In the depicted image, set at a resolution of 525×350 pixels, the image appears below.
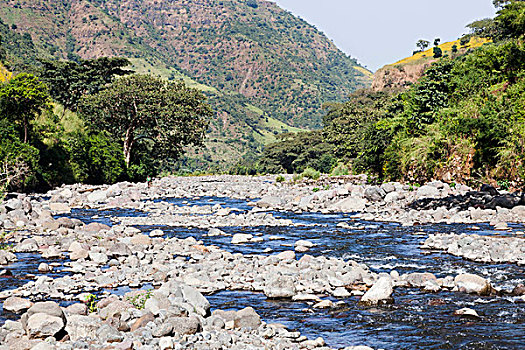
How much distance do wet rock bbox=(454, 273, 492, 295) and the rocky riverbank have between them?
0.02 m

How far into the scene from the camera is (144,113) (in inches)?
1852

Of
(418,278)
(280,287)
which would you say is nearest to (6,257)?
(280,287)

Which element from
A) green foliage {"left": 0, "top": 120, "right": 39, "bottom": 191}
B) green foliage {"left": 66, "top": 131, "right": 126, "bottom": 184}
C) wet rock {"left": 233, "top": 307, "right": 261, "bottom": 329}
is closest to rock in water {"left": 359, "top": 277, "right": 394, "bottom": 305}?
wet rock {"left": 233, "top": 307, "right": 261, "bottom": 329}

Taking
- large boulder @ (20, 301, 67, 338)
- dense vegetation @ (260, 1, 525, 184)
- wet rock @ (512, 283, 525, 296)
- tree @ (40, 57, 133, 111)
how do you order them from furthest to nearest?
tree @ (40, 57, 133, 111) → dense vegetation @ (260, 1, 525, 184) → wet rock @ (512, 283, 525, 296) → large boulder @ (20, 301, 67, 338)

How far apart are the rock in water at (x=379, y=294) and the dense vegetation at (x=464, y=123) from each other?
12.8m

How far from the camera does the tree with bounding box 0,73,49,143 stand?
107 feet

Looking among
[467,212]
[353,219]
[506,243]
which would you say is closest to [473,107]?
[467,212]

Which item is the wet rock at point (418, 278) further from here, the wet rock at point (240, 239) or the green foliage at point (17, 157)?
the green foliage at point (17, 157)

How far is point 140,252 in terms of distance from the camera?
13.2 meters

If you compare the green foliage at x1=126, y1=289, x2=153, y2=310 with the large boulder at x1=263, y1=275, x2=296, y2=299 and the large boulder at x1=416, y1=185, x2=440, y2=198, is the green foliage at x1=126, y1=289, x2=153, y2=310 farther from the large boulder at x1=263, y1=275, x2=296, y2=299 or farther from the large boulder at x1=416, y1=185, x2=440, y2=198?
the large boulder at x1=416, y1=185, x2=440, y2=198

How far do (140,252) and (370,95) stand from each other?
77.2 meters

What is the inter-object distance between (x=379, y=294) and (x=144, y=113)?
40843mm

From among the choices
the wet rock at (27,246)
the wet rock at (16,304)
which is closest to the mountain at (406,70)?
the wet rock at (27,246)

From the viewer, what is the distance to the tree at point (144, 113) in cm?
4719
